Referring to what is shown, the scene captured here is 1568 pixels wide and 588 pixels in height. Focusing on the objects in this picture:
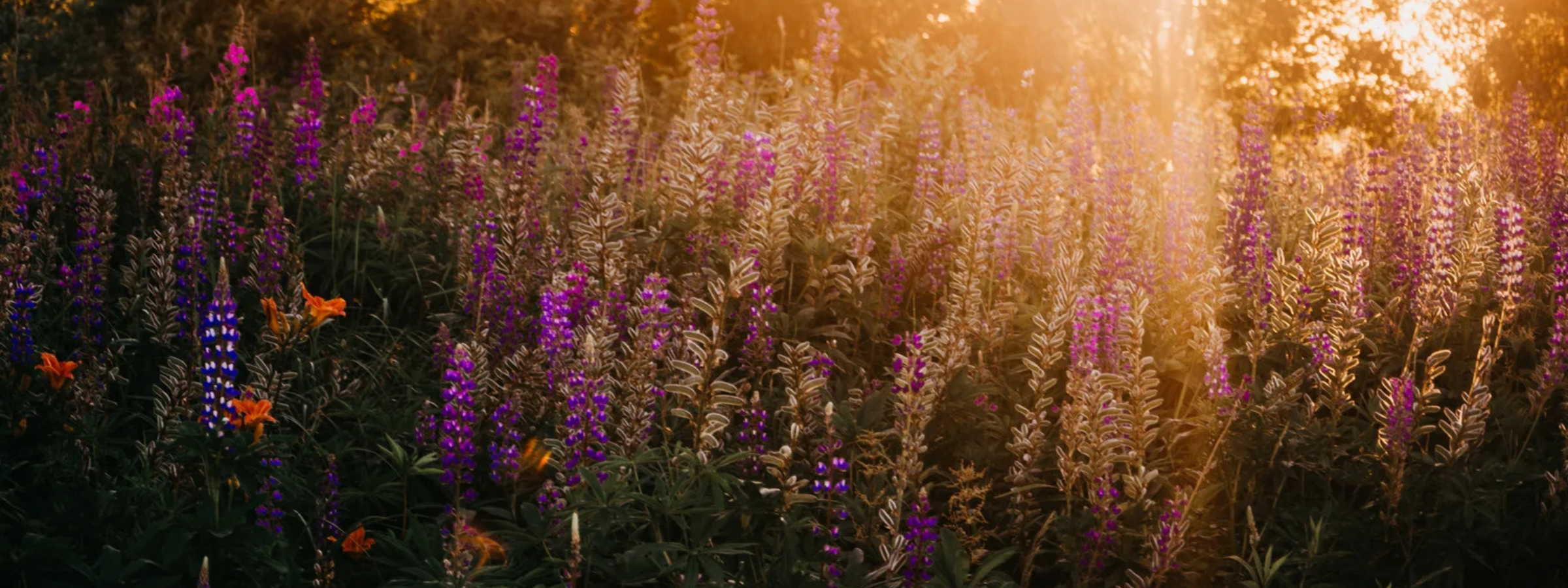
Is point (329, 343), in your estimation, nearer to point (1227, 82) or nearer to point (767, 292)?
point (767, 292)

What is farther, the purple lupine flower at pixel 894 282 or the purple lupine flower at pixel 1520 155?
the purple lupine flower at pixel 1520 155

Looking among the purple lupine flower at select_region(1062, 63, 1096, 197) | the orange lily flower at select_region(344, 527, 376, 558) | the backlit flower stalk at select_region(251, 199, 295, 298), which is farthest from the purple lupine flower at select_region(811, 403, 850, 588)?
the purple lupine flower at select_region(1062, 63, 1096, 197)

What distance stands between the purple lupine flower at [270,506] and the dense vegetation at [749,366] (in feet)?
0.06

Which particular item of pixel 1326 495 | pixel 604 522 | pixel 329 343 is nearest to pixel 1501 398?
pixel 1326 495

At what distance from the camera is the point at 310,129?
4930 mm

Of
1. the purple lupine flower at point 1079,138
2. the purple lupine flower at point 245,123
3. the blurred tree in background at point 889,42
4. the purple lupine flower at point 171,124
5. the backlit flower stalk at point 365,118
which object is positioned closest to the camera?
the purple lupine flower at point 171,124

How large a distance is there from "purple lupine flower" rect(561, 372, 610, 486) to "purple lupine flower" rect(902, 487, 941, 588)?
0.78 m

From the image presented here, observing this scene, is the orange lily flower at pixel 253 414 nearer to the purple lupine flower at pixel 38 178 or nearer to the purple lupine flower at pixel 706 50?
the purple lupine flower at pixel 38 178

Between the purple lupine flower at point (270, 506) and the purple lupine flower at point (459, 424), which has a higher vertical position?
the purple lupine flower at point (459, 424)

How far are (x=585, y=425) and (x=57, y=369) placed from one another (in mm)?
1439

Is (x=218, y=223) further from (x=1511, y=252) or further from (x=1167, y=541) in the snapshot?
(x=1511, y=252)

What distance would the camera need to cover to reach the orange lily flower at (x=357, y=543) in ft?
9.35

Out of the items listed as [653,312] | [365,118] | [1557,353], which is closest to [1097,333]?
[653,312]

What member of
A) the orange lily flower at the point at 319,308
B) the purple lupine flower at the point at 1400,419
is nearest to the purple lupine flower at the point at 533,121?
the orange lily flower at the point at 319,308
